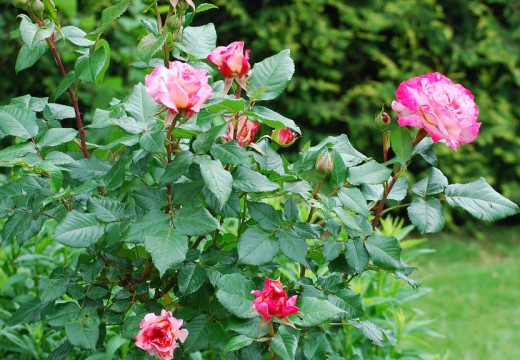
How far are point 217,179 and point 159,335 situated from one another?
11.6 inches

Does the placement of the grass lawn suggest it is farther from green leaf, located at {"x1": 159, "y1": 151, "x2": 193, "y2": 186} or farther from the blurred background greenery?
green leaf, located at {"x1": 159, "y1": 151, "x2": 193, "y2": 186}

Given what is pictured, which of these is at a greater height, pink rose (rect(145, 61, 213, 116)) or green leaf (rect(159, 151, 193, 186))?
pink rose (rect(145, 61, 213, 116))

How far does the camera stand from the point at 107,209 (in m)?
1.25

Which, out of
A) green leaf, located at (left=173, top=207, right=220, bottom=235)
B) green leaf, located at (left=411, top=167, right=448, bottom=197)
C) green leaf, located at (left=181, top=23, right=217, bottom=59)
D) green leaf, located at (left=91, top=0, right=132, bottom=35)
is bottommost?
green leaf, located at (left=411, top=167, right=448, bottom=197)

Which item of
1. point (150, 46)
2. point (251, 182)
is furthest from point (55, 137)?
point (251, 182)

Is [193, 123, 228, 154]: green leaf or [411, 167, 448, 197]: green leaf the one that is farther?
[411, 167, 448, 197]: green leaf

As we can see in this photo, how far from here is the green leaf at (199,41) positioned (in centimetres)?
135

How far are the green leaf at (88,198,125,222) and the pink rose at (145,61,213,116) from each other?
24cm

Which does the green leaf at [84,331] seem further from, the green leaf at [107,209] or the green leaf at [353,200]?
the green leaf at [353,200]

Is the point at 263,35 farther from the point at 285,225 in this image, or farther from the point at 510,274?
the point at 285,225

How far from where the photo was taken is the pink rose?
1.09m

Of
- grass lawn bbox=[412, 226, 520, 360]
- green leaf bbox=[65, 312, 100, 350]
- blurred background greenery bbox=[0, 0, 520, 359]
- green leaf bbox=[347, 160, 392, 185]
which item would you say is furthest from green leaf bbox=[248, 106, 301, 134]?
blurred background greenery bbox=[0, 0, 520, 359]

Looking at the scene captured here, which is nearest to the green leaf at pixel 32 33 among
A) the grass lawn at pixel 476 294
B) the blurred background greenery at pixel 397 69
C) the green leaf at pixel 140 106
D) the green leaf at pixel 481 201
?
the green leaf at pixel 140 106

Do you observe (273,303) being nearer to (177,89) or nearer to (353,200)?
(353,200)
